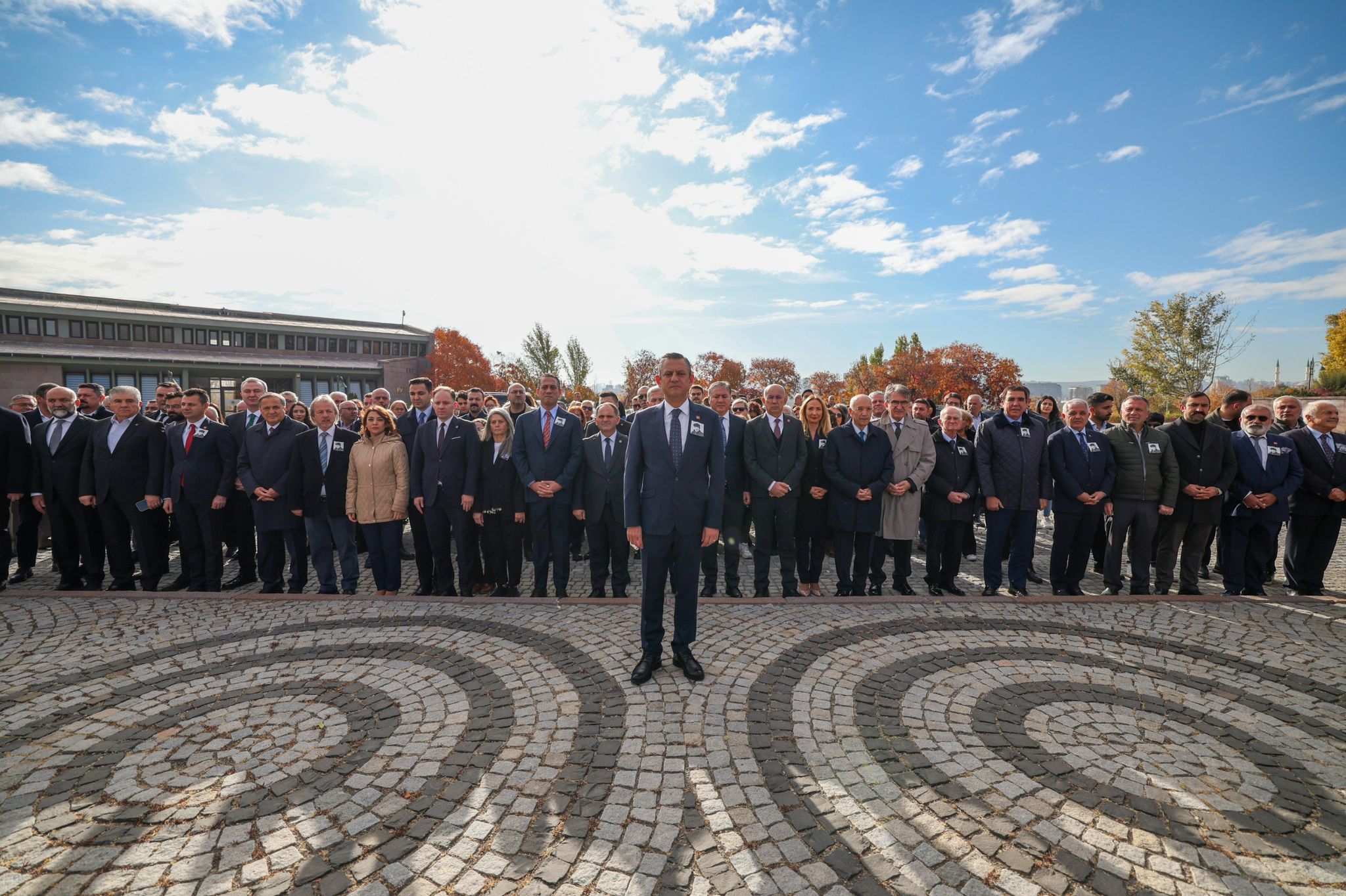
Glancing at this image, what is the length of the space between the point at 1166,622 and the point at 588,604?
582cm

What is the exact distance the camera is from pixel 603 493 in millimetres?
7242

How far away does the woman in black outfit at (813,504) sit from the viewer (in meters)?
7.28

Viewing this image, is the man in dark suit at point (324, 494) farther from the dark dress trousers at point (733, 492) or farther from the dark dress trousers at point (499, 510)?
the dark dress trousers at point (733, 492)

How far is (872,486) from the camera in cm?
696

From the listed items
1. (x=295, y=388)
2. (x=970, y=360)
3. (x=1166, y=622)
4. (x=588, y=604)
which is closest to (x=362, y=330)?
(x=295, y=388)

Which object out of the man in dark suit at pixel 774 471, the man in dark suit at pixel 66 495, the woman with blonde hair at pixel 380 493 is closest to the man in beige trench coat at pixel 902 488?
the man in dark suit at pixel 774 471

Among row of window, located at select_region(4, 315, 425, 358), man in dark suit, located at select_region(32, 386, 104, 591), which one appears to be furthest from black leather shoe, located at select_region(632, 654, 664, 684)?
row of window, located at select_region(4, 315, 425, 358)

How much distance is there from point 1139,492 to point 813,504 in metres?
3.74

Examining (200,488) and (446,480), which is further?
(200,488)

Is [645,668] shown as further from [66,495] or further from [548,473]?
[66,495]

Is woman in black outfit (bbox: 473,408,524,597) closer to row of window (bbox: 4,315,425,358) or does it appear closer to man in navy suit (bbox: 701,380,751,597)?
man in navy suit (bbox: 701,380,751,597)

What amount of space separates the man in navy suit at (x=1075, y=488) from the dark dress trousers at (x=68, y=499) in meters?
11.8

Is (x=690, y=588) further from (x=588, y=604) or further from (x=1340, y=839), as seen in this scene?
(x=1340, y=839)

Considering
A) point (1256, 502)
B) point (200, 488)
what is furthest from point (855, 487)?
point (200, 488)
